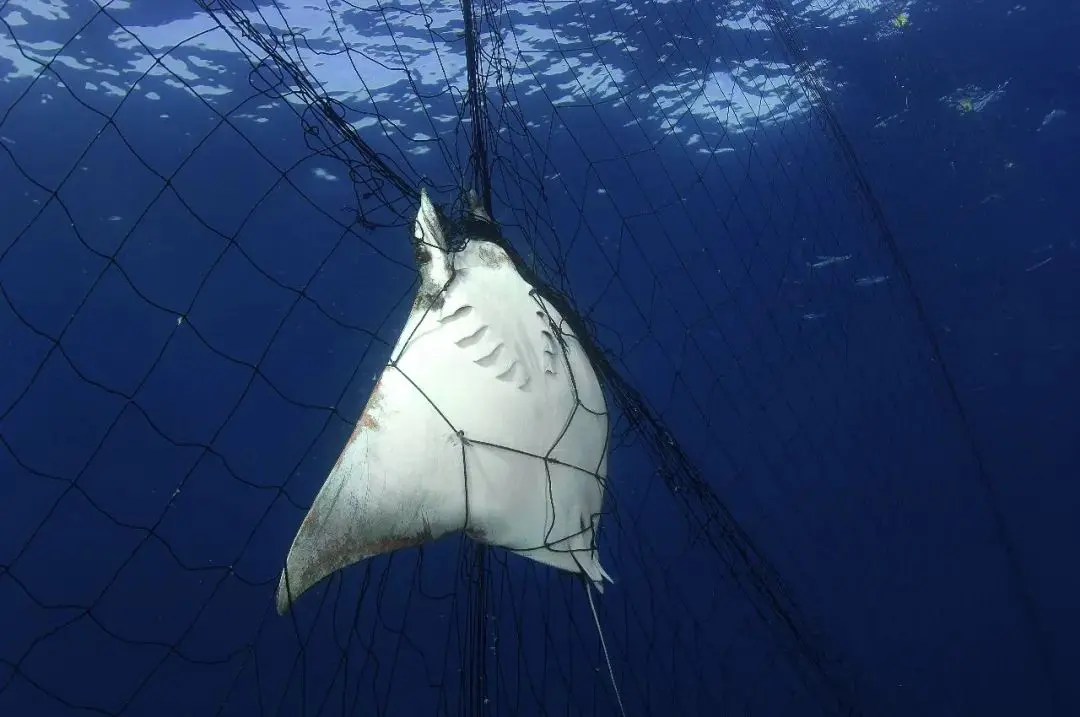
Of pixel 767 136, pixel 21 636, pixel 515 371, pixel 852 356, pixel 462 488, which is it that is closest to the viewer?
pixel 462 488

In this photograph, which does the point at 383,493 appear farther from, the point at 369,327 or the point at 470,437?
the point at 369,327

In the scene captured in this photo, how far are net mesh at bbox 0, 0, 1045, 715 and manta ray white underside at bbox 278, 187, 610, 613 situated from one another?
781 cm

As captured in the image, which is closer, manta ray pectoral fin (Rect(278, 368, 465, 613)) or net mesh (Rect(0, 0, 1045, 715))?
manta ray pectoral fin (Rect(278, 368, 465, 613))

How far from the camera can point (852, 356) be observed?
18453 millimetres

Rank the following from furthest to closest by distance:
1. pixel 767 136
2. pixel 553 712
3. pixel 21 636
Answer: pixel 553 712, pixel 21 636, pixel 767 136

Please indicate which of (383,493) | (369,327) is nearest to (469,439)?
(383,493)

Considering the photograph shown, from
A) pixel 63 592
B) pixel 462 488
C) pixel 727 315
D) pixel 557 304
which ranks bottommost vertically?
pixel 63 592

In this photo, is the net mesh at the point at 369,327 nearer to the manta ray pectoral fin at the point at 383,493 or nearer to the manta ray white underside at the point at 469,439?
the manta ray white underside at the point at 469,439

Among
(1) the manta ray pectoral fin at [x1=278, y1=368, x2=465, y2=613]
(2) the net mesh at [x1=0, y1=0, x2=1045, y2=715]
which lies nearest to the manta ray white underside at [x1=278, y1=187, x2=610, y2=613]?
(1) the manta ray pectoral fin at [x1=278, y1=368, x2=465, y2=613]

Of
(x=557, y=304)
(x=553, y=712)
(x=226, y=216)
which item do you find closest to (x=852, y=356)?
(x=553, y=712)

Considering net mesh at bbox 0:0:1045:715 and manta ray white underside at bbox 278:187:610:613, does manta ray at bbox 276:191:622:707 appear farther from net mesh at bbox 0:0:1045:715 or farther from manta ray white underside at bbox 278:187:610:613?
net mesh at bbox 0:0:1045:715

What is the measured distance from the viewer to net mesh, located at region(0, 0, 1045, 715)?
1198 cm

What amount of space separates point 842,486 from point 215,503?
1598cm

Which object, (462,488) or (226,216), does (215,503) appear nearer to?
(226,216)
